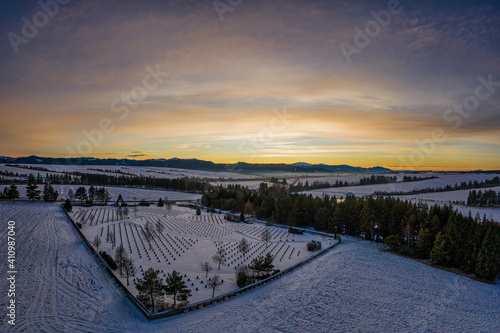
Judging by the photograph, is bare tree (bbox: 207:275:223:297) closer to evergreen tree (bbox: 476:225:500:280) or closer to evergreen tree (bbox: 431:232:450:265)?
evergreen tree (bbox: 431:232:450:265)

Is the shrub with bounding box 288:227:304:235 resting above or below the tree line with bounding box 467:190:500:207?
below

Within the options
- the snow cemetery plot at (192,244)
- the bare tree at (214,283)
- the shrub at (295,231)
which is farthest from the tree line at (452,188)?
the bare tree at (214,283)

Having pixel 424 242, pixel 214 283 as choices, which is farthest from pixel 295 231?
pixel 214 283

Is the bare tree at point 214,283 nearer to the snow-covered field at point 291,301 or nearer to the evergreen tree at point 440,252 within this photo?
the snow-covered field at point 291,301

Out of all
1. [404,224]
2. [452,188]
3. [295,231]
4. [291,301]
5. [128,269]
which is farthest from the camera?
[452,188]

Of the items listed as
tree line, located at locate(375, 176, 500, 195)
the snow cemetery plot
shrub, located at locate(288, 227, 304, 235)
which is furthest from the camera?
tree line, located at locate(375, 176, 500, 195)

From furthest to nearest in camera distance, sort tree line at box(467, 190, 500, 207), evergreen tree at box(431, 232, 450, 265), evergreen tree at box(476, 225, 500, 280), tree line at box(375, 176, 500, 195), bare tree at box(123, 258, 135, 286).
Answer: tree line at box(375, 176, 500, 195), tree line at box(467, 190, 500, 207), evergreen tree at box(431, 232, 450, 265), evergreen tree at box(476, 225, 500, 280), bare tree at box(123, 258, 135, 286)

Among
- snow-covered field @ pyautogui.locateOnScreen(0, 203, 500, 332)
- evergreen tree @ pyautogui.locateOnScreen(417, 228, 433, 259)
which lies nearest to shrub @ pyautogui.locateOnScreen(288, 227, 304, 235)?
snow-covered field @ pyautogui.locateOnScreen(0, 203, 500, 332)

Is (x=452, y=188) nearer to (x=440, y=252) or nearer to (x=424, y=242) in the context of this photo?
(x=424, y=242)
